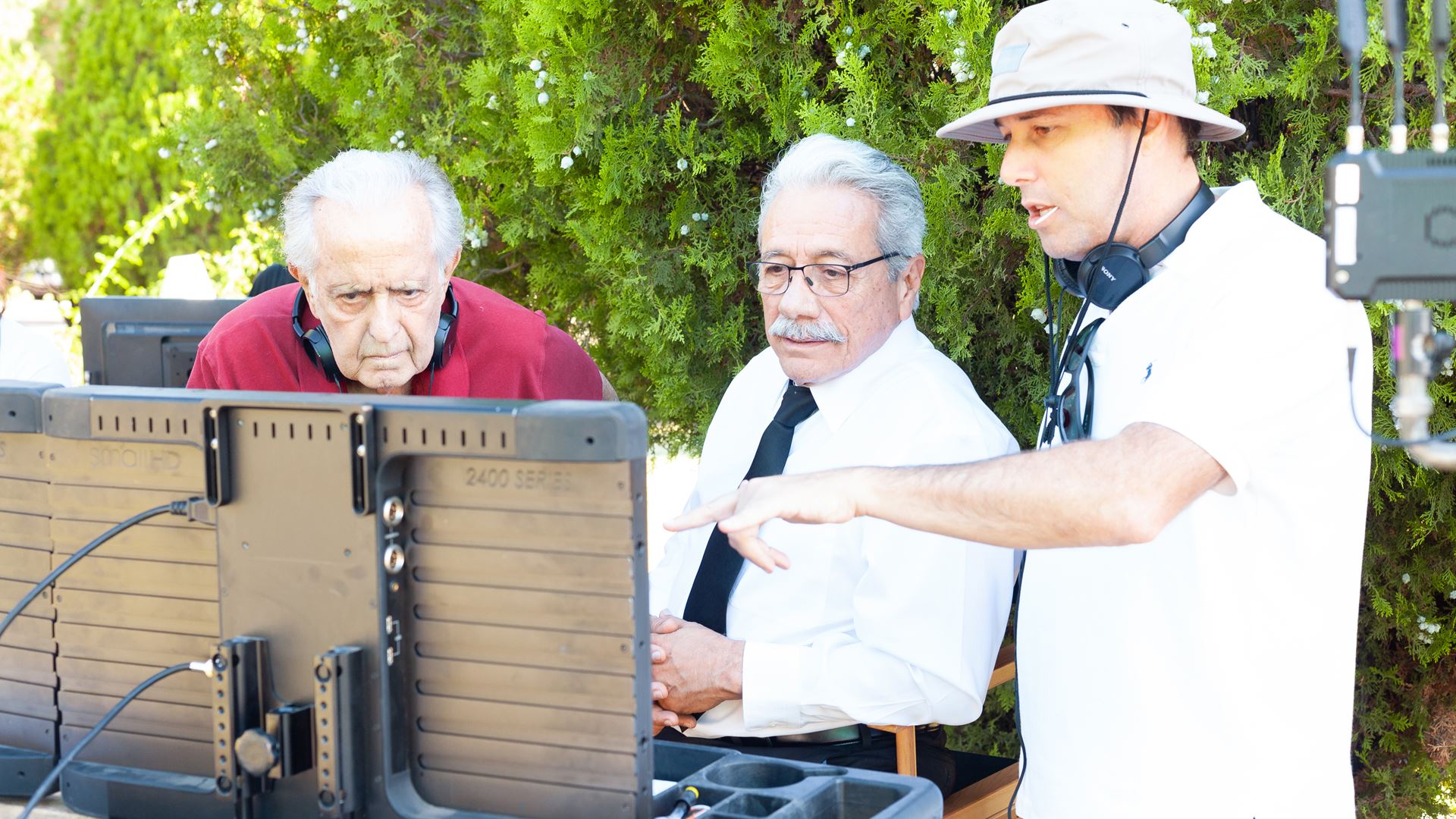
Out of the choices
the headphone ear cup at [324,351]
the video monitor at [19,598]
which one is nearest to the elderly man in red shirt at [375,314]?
the headphone ear cup at [324,351]

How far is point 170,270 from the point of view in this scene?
19.2ft

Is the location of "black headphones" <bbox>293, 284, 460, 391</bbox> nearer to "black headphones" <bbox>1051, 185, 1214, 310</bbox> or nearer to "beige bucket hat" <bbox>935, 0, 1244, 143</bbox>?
"beige bucket hat" <bbox>935, 0, 1244, 143</bbox>

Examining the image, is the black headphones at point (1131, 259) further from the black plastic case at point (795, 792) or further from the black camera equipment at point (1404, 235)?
the black plastic case at point (795, 792)

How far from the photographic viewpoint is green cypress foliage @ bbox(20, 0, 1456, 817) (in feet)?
9.46

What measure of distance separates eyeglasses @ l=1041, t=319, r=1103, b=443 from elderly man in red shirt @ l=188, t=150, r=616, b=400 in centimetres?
114

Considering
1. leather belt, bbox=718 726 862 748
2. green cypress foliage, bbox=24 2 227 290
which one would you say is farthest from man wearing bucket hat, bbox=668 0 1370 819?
green cypress foliage, bbox=24 2 227 290

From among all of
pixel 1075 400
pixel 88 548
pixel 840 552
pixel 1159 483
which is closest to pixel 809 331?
pixel 840 552

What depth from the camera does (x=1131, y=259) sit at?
2.23 meters

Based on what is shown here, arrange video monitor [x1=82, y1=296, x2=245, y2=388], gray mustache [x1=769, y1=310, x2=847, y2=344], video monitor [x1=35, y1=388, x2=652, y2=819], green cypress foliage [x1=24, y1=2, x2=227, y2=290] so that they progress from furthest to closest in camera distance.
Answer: green cypress foliage [x1=24, y1=2, x2=227, y2=290], video monitor [x1=82, y1=296, x2=245, y2=388], gray mustache [x1=769, y1=310, x2=847, y2=344], video monitor [x1=35, y1=388, x2=652, y2=819]

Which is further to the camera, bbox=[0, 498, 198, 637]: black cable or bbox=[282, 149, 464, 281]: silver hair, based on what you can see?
bbox=[282, 149, 464, 281]: silver hair

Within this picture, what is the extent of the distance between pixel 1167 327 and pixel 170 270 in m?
4.88

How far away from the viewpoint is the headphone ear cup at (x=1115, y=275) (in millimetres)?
2229

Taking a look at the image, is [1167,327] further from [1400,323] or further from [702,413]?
[702,413]

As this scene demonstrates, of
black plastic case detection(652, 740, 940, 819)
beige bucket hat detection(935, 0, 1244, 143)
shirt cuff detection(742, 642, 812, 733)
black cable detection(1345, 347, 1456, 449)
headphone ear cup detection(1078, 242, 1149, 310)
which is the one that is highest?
beige bucket hat detection(935, 0, 1244, 143)
